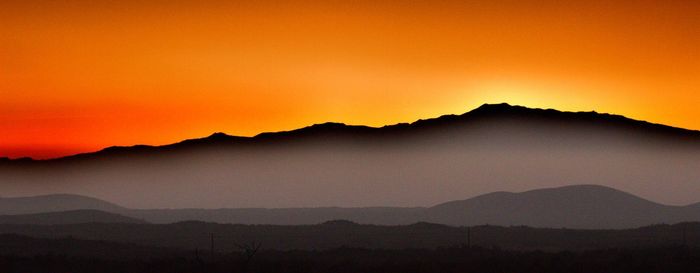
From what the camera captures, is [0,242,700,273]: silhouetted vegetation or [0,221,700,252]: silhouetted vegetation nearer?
[0,242,700,273]: silhouetted vegetation

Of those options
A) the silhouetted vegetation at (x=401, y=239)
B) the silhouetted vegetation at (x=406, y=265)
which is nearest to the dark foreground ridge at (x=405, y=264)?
the silhouetted vegetation at (x=406, y=265)

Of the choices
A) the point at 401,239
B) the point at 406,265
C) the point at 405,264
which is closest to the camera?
the point at 406,265

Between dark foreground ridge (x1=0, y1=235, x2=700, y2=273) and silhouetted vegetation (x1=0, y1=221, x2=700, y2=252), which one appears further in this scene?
silhouetted vegetation (x1=0, y1=221, x2=700, y2=252)

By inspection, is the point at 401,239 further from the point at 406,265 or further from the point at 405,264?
the point at 406,265

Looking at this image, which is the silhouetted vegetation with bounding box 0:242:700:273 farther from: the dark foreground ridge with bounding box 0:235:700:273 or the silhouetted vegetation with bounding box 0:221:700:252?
the silhouetted vegetation with bounding box 0:221:700:252

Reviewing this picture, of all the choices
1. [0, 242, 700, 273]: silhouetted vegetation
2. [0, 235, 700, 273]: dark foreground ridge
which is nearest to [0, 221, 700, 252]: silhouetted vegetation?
[0, 235, 700, 273]: dark foreground ridge

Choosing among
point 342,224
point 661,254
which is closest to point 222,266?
point 661,254

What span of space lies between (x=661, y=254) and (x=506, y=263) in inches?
475

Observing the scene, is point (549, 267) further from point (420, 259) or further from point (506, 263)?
point (420, 259)

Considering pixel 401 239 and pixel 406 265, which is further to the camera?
pixel 401 239

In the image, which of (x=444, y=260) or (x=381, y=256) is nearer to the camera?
(x=444, y=260)

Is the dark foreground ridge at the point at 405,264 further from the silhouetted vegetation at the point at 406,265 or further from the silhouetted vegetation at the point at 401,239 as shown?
the silhouetted vegetation at the point at 401,239

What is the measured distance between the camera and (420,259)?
62.8 meters

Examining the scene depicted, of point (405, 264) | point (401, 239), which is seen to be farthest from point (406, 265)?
point (401, 239)
